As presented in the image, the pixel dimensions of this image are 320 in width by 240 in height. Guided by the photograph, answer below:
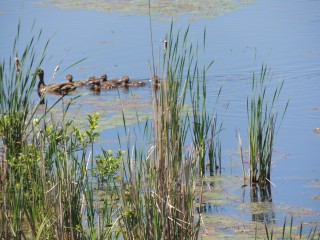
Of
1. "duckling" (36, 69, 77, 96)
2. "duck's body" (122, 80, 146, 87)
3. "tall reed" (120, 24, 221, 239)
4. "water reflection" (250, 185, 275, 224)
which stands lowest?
"water reflection" (250, 185, 275, 224)

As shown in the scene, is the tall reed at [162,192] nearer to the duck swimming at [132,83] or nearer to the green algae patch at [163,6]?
the duck swimming at [132,83]

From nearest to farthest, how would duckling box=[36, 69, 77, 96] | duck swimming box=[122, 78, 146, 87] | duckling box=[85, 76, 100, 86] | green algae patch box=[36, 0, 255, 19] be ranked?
1. duck swimming box=[122, 78, 146, 87]
2. duckling box=[85, 76, 100, 86]
3. duckling box=[36, 69, 77, 96]
4. green algae patch box=[36, 0, 255, 19]

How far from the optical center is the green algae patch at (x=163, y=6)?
19.1 meters

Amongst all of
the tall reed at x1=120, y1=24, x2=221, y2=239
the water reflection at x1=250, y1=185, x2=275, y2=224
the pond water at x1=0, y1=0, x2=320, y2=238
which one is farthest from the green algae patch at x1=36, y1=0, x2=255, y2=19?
the tall reed at x1=120, y1=24, x2=221, y2=239

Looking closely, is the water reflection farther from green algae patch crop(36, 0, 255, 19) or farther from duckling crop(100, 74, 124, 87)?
green algae patch crop(36, 0, 255, 19)

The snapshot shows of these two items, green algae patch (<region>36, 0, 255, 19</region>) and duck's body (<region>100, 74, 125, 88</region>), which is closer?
duck's body (<region>100, 74, 125, 88</region>)

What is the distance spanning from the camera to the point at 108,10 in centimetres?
2091

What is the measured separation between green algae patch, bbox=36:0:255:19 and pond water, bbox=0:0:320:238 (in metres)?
0.03

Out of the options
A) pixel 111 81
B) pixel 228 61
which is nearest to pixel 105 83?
pixel 111 81

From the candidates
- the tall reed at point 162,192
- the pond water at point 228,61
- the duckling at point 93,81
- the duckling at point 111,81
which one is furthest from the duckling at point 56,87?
the tall reed at point 162,192

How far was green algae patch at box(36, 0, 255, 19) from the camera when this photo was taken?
1914cm

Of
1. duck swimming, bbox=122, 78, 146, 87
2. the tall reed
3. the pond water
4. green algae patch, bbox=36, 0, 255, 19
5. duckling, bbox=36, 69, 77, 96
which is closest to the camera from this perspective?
the tall reed

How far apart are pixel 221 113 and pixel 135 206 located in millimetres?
5968

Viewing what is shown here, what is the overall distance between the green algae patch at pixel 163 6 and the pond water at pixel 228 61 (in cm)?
3
